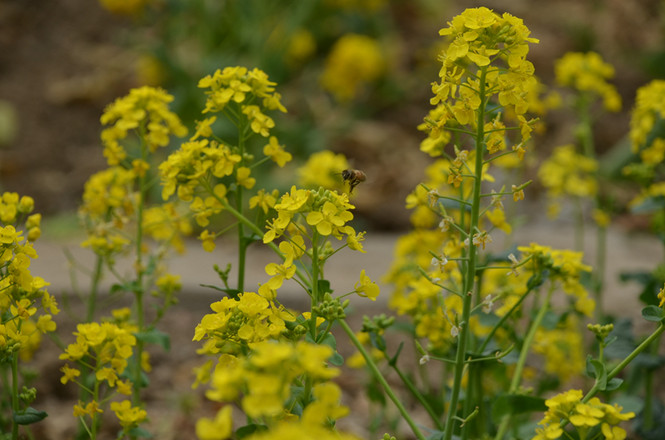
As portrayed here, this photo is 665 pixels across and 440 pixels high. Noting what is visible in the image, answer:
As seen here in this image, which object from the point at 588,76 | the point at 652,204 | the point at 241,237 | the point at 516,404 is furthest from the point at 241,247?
the point at 588,76

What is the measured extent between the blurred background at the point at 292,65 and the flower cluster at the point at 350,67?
12 mm

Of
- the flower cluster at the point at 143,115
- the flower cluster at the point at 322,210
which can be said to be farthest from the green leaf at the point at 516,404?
the flower cluster at the point at 143,115

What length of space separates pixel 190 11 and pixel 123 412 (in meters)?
5.69

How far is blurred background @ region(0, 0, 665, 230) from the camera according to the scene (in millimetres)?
6012

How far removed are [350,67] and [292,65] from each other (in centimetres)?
86

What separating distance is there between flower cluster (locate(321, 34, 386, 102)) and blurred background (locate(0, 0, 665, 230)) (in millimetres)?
12

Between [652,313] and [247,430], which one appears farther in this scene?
[652,313]

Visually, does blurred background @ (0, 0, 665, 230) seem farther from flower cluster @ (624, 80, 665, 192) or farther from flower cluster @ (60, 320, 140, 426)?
flower cluster @ (60, 320, 140, 426)

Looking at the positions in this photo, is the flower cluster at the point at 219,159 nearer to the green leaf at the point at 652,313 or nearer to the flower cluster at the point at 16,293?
the flower cluster at the point at 16,293

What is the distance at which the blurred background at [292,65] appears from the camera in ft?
19.7

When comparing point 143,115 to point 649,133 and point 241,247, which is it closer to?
point 241,247

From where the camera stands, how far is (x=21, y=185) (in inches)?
238

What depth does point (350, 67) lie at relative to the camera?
619 centimetres

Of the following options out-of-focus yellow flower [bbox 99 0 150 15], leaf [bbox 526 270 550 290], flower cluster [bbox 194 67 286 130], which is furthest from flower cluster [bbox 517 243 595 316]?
out-of-focus yellow flower [bbox 99 0 150 15]
